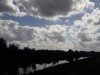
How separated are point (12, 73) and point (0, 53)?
3632 centimetres

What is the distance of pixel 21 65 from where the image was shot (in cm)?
13375

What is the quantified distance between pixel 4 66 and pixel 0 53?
75.4 ft

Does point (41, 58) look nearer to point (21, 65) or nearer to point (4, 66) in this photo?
point (21, 65)

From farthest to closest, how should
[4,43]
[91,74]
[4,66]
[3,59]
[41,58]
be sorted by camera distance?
[41,58] → [4,43] → [3,59] → [4,66] → [91,74]

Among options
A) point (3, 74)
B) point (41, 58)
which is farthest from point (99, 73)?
point (41, 58)

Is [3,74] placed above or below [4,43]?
below

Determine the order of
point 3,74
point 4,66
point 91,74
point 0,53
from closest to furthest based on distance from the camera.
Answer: point 91,74 → point 3,74 → point 4,66 → point 0,53

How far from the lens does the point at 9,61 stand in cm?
12038

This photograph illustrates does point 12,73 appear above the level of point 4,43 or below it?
below

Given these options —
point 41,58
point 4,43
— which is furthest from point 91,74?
point 41,58

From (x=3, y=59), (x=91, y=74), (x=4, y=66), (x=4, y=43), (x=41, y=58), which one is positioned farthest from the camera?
(x=41, y=58)

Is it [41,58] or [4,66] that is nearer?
[4,66]

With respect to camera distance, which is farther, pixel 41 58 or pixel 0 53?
pixel 41 58

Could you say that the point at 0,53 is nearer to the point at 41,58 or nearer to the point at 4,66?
the point at 4,66
